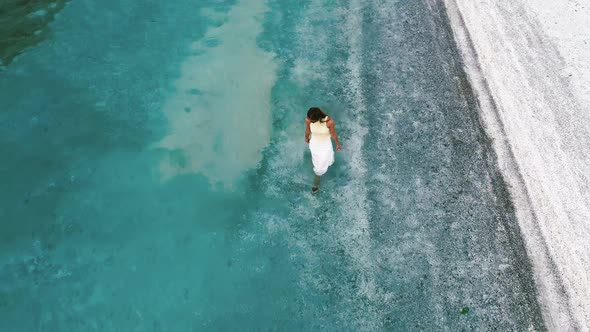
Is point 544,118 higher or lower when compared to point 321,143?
lower

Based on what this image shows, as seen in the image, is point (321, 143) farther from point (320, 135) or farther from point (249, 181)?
point (249, 181)

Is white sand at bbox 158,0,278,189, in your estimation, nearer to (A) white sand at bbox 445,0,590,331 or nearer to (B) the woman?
(B) the woman

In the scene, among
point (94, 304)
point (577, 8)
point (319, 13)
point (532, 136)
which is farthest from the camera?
point (319, 13)

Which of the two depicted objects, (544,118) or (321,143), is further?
(544,118)

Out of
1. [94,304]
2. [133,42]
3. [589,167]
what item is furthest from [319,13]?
[94,304]

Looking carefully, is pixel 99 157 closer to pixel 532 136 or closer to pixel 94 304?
pixel 94 304

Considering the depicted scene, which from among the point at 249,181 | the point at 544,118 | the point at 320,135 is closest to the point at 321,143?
the point at 320,135

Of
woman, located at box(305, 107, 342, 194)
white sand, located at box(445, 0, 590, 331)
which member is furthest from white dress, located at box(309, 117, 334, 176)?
white sand, located at box(445, 0, 590, 331)
